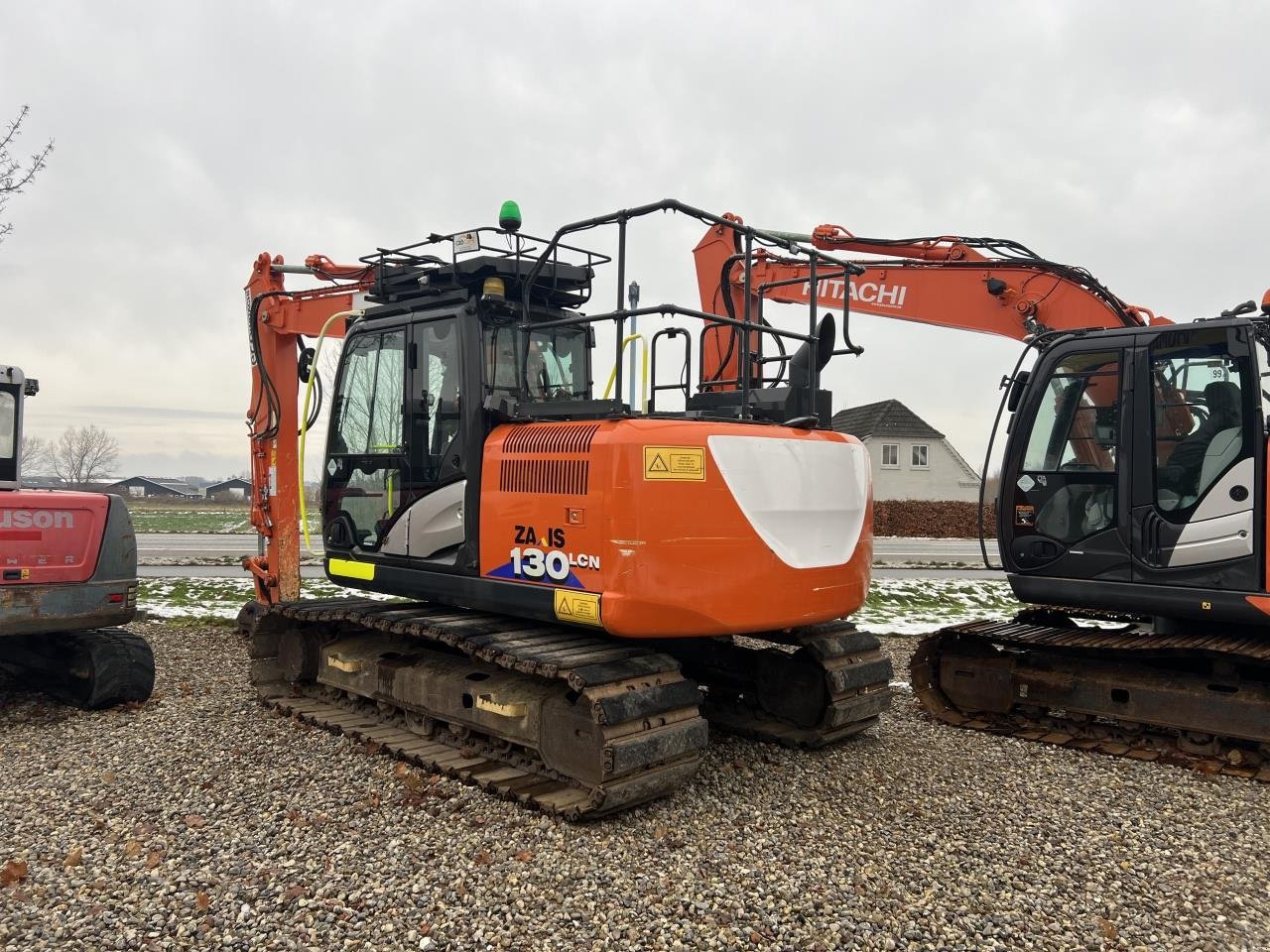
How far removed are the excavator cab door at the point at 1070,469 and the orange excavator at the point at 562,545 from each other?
1522 millimetres

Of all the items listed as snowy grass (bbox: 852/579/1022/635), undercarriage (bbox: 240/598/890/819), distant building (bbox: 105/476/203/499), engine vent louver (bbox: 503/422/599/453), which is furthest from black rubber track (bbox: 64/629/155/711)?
distant building (bbox: 105/476/203/499)

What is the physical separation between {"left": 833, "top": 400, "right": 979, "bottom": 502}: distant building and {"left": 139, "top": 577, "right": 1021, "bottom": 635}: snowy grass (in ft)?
73.2

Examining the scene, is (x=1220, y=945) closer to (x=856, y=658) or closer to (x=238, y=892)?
(x=856, y=658)

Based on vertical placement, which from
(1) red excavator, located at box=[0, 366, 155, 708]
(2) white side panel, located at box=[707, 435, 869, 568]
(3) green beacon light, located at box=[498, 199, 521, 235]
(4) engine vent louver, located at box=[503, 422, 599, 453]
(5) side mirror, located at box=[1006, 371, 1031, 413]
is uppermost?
(3) green beacon light, located at box=[498, 199, 521, 235]

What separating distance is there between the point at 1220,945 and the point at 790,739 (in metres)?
2.90

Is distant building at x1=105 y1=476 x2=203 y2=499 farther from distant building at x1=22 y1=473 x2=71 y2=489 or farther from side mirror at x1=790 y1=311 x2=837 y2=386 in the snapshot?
side mirror at x1=790 y1=311 x2=837 y2=386

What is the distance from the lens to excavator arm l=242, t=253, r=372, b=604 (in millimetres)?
9461

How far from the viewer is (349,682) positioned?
701 cm

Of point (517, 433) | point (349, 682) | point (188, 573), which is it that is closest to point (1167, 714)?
point (517, 433)

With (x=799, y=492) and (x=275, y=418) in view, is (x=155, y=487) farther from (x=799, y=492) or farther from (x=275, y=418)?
(x=799, y=492)

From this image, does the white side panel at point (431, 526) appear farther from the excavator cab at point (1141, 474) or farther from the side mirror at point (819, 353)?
the excavator cab at point (1141, 474)

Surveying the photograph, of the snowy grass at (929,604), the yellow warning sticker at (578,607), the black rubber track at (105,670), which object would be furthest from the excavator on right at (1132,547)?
the black rubber track at (105,670)

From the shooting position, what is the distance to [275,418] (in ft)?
31.5

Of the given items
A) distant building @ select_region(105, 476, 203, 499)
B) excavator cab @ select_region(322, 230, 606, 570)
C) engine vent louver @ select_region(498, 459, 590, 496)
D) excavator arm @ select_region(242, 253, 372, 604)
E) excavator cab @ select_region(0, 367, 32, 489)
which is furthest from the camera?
distant building @ select_region(105, 476, 203, 499)
